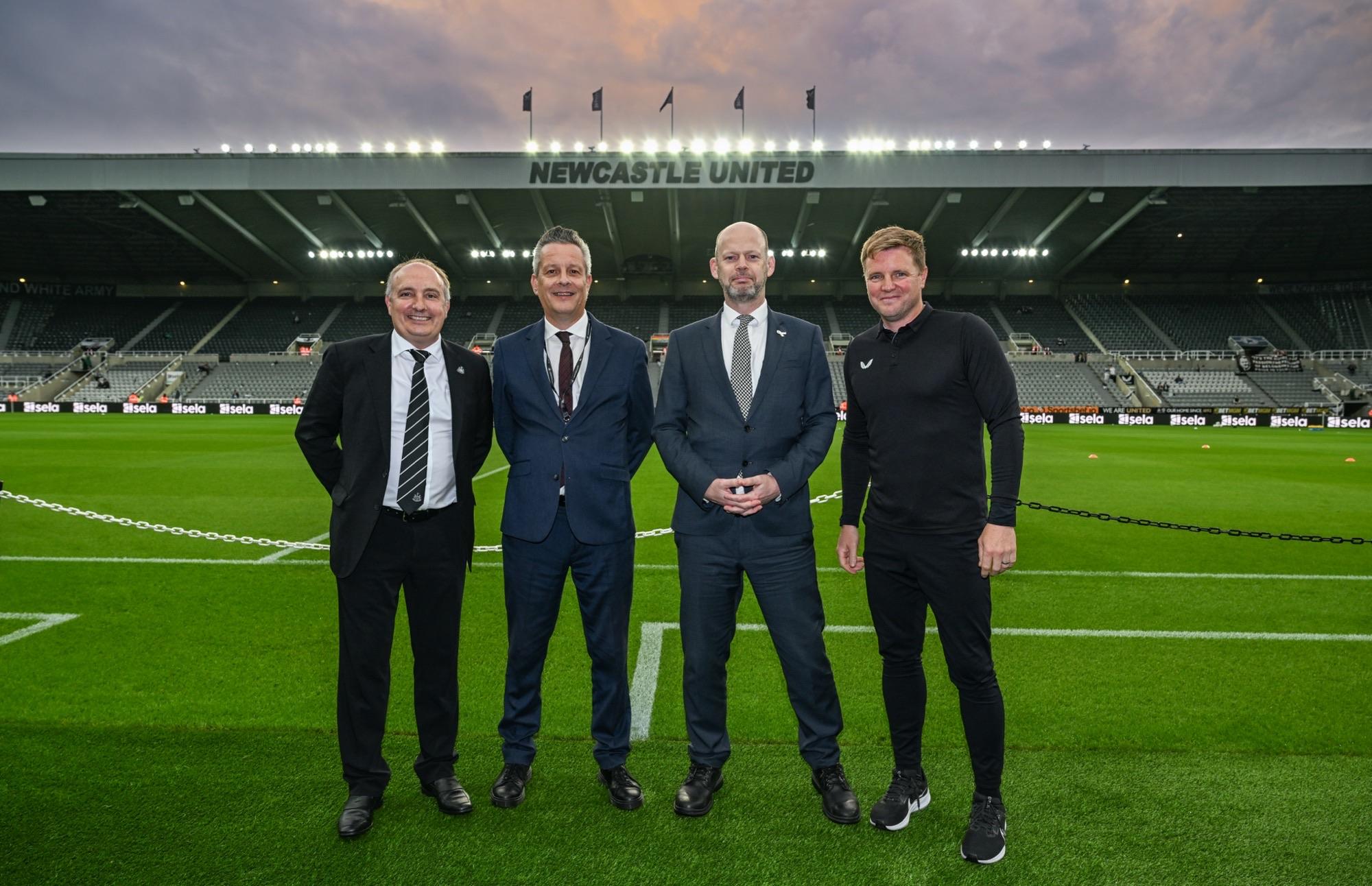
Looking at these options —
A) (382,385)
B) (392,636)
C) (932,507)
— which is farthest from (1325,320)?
(392,636)

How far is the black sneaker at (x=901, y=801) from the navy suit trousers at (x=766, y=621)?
10.6 inches

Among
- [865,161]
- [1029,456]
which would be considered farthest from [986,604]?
[865,161]

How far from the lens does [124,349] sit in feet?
161

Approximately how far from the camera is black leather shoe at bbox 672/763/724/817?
3.39 metres

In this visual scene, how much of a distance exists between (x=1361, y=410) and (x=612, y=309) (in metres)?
41.0

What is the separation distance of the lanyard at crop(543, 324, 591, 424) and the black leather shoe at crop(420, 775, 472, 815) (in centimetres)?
169

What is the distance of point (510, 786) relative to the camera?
352 centimetres

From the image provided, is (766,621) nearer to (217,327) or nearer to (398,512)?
(398,512)

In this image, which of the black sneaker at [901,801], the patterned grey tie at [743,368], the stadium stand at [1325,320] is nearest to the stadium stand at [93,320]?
the patterned grey tie at [743,368]

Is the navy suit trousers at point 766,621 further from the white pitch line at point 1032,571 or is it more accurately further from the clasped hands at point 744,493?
the white pitch line at point 1032,571

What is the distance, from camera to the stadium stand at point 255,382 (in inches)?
1735

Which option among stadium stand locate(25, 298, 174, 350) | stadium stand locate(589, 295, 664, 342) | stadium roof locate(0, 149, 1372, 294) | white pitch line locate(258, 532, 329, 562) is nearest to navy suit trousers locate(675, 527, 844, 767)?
white pitch line locate(258, 532, 329, 562)

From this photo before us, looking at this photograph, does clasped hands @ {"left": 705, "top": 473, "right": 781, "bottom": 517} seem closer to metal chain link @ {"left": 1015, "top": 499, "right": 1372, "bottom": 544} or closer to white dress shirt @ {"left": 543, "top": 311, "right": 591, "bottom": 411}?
white dress shirt @ {"left": 543, "top": 311, "right": 591, "bottom": 411}

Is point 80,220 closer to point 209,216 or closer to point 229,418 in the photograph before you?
point 209,216
